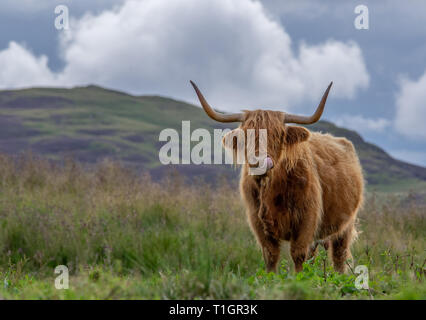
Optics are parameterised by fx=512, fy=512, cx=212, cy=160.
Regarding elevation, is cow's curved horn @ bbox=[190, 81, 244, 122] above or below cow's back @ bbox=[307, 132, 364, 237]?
above

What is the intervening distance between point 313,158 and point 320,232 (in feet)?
2.91

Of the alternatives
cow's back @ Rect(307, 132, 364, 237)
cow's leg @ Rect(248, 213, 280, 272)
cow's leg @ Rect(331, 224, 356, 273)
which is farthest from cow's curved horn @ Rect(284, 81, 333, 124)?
cow's leg @ Rect(331, 224, 356, 273)

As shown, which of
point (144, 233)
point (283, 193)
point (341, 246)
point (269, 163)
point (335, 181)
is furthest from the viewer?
point (144, 233)

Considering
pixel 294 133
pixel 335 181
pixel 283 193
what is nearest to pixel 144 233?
pixel 335 181

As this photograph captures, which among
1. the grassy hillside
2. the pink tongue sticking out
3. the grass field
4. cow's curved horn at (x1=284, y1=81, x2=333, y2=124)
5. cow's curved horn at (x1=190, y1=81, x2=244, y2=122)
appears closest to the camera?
the pink tongue sticking out

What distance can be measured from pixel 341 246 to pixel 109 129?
5103 cm

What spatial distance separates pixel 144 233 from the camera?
26.6 feet

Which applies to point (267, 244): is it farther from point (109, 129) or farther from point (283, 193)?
point (109, 129)

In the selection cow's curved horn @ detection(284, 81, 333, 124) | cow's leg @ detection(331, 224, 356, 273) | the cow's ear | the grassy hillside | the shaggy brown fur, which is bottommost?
cow's leg @ detection(331, 224, 356, 273)

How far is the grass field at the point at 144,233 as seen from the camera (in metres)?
5.49

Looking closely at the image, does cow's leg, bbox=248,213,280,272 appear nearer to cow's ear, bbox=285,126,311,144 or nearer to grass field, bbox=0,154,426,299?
grass field, bbox=0,154,426,299

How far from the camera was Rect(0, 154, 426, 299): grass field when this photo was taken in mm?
5492

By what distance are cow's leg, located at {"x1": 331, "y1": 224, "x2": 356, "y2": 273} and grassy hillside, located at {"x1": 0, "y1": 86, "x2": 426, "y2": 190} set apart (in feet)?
70.0
